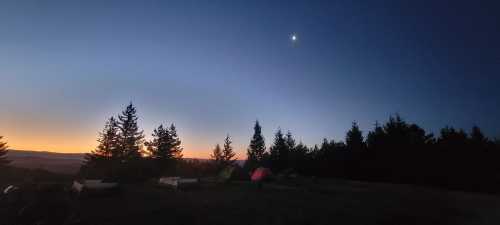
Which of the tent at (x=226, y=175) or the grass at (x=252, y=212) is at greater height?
the tent at (x=226, y=175)

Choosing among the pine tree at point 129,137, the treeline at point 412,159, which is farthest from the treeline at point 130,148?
the treeline at point 412,159

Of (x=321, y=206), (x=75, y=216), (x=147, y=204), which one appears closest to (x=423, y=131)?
(x=321, y=206)

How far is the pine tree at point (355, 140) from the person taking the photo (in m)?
48.8

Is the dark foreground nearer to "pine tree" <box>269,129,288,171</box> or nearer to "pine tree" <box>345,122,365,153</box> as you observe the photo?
"pine tree" <box>345,122,365,153</box>

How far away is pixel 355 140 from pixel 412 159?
1293 cm

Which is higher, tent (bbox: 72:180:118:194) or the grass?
tent (bbox: 72:180:118:194)

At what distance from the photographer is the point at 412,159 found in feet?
130

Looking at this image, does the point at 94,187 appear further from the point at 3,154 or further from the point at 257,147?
the point at 257,147

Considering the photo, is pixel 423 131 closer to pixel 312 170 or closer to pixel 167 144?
pixel 312 170

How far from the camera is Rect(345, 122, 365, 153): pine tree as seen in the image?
48812mm

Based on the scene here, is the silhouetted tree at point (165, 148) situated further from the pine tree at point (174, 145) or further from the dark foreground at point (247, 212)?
the dark foreground at point (247, 212)

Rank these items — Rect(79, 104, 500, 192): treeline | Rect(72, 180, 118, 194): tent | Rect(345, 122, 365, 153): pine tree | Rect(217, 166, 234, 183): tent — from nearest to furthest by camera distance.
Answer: Rect(72, 180, 118, 194): tent
Rect(217, 166, 234, 183): tent
Rect(79, 104, 500, 192): treeline
Rect(345, 122, 365, 153): pine tree

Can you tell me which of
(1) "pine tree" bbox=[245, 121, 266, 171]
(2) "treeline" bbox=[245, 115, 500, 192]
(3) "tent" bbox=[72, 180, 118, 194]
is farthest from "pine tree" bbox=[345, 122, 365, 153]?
(3) "tent" bbox=[72, 180, 118, 194]

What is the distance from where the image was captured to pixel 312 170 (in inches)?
2028
